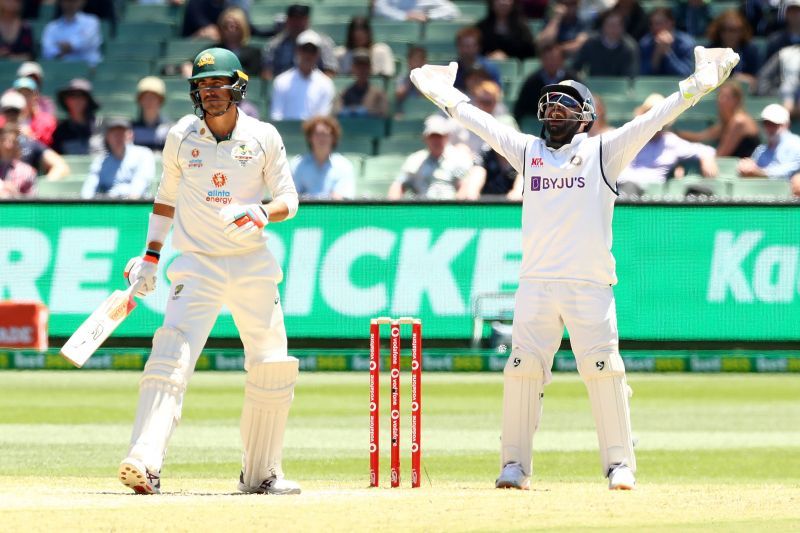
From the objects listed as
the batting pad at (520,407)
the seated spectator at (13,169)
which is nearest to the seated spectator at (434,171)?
the seated spectator at (13,169)

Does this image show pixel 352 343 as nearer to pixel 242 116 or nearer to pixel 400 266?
pixel 400 266

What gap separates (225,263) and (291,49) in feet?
36.2

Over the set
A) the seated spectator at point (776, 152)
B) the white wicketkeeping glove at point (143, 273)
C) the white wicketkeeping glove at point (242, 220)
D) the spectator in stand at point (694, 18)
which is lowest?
the white wicketkeeping glove at point (143, 273)

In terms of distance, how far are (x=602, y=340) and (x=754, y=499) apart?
3.44 ft

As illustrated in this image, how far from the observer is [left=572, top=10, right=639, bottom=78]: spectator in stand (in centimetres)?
1797

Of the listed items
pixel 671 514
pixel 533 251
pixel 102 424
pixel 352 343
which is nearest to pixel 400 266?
pixel 352 343

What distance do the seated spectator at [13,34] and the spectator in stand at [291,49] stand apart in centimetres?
312

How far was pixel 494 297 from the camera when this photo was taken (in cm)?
1485

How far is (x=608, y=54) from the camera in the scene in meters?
18.1

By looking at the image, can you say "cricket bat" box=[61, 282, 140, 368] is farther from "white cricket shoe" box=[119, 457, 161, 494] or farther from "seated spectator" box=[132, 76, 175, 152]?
"seated spectator" box=[132, 76, 175, 152]

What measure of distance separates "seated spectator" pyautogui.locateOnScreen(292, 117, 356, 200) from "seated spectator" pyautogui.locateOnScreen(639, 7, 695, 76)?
4.33 meters

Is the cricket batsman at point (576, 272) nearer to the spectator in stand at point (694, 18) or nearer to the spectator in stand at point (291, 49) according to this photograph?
the spectator in stand at point (291, 49)

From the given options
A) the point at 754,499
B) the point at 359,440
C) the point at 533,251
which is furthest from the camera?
the point at 359,440

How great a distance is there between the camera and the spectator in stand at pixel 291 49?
18.2 meters
